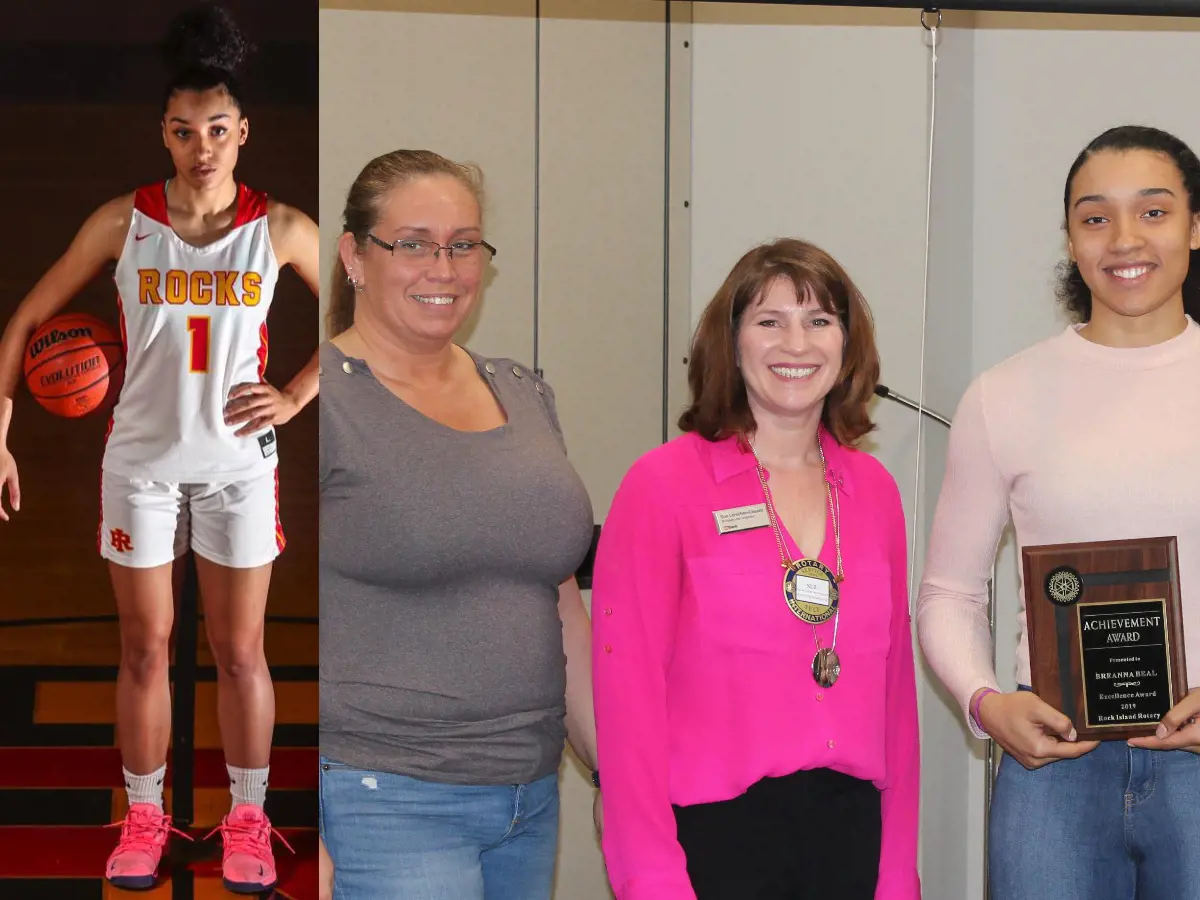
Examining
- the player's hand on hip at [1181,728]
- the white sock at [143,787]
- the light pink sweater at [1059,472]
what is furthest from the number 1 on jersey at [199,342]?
the player's hand on hip at [1181,728]

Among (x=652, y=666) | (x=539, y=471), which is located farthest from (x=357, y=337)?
(x=652, y=666)

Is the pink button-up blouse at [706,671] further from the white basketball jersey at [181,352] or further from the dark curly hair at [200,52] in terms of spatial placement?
the dark curly hair at [200,52]

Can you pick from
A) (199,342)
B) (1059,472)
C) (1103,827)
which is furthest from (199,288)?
(1103,827)

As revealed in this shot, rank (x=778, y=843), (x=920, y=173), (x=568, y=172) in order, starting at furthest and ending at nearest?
(x=920, y=173), (x=568, y=172), (x=778, y=843)

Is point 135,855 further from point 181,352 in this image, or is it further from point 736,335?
point 736,335

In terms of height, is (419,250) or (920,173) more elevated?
(920,173)

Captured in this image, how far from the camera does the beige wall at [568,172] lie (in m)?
2.79

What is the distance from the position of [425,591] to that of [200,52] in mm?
946

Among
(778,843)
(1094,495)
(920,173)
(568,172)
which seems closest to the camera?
(778,843)

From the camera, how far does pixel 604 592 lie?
85.9 inches

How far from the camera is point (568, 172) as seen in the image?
10.0ft

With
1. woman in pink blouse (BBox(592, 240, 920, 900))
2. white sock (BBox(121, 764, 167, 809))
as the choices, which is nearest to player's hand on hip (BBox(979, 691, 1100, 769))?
woman in pink blouse (BBox(592, 240, 920, 900))

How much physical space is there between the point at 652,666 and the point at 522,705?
0.24 metres

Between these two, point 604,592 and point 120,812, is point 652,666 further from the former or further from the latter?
point 120,812
